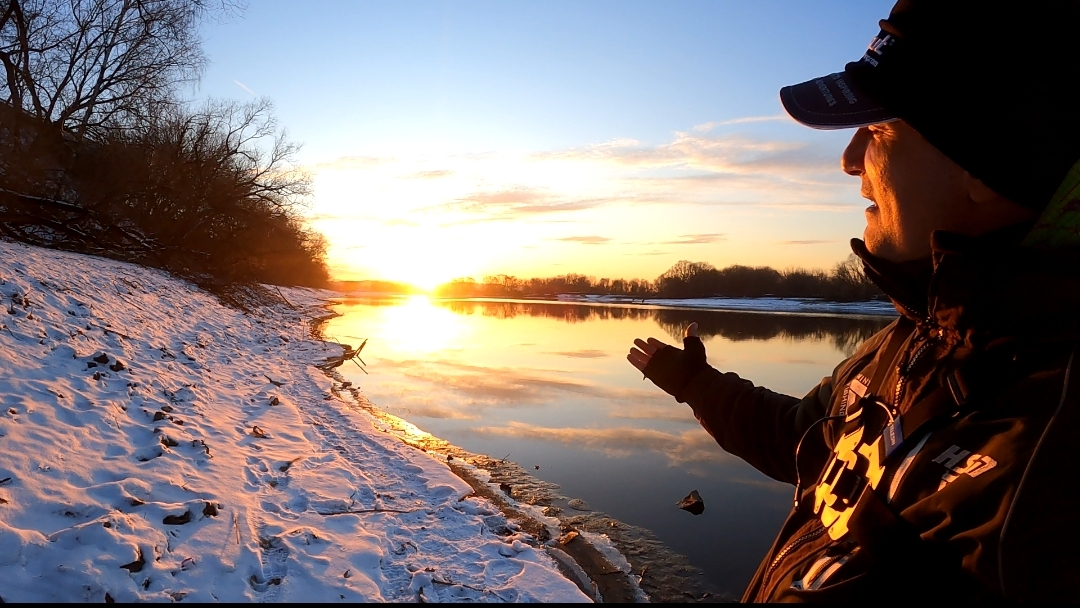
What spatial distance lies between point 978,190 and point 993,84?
7.8 inches

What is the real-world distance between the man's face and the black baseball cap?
0.06 m

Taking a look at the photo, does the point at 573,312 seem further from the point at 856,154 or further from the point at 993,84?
the point at 993,84

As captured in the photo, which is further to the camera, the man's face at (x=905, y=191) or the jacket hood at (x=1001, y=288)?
the man's face at (x=905, y=191)

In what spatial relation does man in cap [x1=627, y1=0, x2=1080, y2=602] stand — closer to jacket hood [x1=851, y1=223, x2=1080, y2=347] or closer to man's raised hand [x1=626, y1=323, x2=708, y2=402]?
jacket hood [x1=851, y1=223, x2=1080, y2=347]

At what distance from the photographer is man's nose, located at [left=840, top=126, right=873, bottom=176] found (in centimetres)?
145

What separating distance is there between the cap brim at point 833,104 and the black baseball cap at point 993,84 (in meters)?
0.10

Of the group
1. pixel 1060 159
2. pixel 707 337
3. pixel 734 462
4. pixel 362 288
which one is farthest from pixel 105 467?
pixel 362 288

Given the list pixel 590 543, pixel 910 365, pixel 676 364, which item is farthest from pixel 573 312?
pixel 910 365

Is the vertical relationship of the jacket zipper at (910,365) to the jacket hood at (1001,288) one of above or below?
below

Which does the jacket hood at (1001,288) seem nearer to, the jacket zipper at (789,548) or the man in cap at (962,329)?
the man in cap at (962,329)

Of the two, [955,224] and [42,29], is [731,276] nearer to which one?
[42,29]

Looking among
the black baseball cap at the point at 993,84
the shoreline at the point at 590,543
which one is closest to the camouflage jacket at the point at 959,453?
the black baseball cap at the point at 993,84

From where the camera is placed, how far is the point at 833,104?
4.72ft

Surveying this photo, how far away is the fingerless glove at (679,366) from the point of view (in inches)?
87.5
